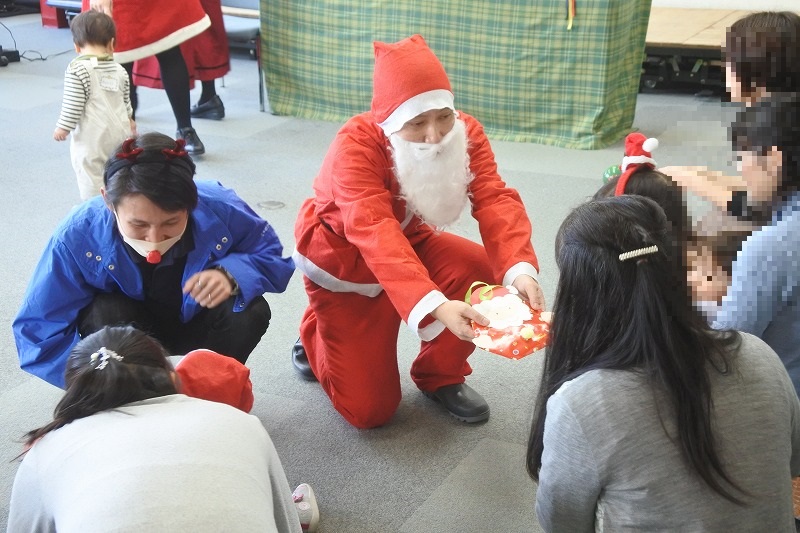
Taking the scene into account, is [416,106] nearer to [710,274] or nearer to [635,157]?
[635,157]

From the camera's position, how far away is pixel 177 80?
13.6 ft

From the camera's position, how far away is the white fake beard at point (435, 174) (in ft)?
6.59

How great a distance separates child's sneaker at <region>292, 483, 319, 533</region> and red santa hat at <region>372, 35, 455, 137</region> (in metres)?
0.83

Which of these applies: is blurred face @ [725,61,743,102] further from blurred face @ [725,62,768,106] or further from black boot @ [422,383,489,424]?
black boot @ [422,383,489,424]

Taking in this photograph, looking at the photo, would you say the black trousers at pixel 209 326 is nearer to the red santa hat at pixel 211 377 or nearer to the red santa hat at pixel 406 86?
the red santa hat at pixel 211 377

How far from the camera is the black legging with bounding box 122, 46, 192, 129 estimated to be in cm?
413

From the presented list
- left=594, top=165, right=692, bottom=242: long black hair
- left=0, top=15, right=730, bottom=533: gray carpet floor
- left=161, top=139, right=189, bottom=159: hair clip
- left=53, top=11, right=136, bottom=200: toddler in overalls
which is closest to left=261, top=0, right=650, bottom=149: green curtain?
left=0, top=15, right=730, bottom=533: gray carpet floor

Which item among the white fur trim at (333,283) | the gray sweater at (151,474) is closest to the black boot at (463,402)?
the white fur trim at (333,283)

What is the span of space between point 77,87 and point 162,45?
897 millimetres

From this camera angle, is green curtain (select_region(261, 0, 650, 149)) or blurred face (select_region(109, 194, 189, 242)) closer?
blurred face (select_region(109, 194, 189, 242))

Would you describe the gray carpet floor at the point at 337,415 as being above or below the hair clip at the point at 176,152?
below

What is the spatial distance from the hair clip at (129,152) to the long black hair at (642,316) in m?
0.95

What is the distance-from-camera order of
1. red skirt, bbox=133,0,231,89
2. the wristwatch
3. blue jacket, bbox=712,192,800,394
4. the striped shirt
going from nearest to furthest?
blue jacket, bbox=712,192,800,394, the wristwatch, the striped shirt, red skirt, bbox=133,0,231,89

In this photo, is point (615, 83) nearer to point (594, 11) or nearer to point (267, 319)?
point (594, 11)
